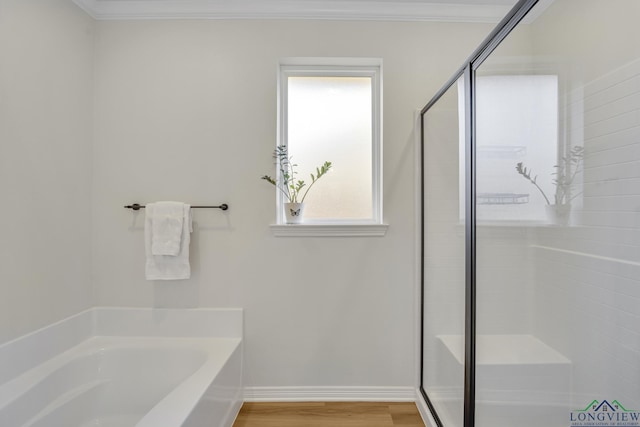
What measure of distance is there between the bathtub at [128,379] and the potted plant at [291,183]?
0.83 m

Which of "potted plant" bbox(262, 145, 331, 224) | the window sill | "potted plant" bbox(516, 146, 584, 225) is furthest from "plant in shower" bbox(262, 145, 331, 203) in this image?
"potted plant" bbox(516, 146, 584, 225)

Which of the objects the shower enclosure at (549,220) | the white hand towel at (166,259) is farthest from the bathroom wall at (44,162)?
the shower enclosure at (549,220)

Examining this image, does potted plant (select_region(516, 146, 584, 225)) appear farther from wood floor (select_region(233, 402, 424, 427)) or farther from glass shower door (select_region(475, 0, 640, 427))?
wood floor (select_region(233, 402, 424, 427))

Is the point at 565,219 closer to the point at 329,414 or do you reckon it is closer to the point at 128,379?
the point at 329,414

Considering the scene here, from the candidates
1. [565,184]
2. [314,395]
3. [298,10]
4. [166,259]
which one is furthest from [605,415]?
[298,10]

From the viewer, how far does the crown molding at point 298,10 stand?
1.99m

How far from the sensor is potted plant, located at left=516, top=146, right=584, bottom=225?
769 millimetres

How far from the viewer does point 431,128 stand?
1862 mm

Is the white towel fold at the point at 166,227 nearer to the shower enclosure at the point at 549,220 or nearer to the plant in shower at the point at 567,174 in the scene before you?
the shower enclosure at the point at 549,220

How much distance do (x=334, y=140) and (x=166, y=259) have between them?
126 cm

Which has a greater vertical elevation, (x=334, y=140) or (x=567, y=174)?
(x=334, y=140)

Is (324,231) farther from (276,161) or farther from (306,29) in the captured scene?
(306,29)

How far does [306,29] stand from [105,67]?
1247 millimetres

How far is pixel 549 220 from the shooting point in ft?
2.87
